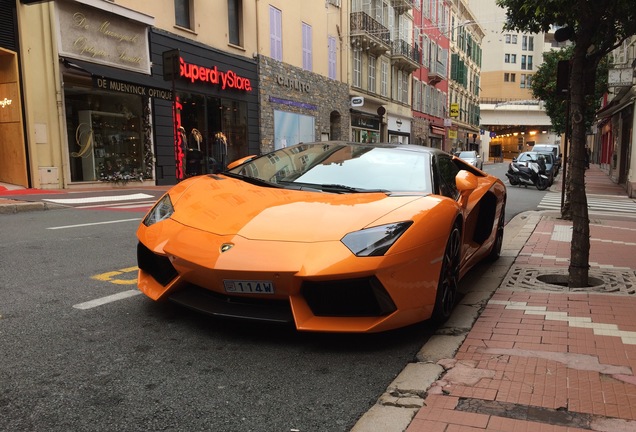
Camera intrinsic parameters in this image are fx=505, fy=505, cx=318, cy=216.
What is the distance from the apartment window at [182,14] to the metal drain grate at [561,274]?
14.9 m

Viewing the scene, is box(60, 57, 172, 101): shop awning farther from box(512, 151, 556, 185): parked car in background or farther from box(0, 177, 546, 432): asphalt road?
box(512, 151, 556, 185): parked car in background

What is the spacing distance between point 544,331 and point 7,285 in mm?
3699

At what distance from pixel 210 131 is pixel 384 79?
17369 millimetres

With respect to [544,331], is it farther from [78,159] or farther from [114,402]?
[78,159]

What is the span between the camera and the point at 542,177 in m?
18.8

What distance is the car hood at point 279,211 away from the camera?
2.81 m

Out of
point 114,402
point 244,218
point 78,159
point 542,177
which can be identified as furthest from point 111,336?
point 542,177

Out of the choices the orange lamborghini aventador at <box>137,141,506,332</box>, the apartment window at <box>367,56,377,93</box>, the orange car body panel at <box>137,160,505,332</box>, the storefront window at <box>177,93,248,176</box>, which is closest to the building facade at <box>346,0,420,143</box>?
the apartment window at <box>367,56,377,93</box>

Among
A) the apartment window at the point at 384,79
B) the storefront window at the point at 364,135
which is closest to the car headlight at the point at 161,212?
the storefront window at the point at 364,135

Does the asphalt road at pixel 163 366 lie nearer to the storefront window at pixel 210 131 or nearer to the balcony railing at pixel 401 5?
the storefront window at pixel 210 131

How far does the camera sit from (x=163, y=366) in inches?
Result: 96.5

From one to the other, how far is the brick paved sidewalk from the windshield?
1121mm

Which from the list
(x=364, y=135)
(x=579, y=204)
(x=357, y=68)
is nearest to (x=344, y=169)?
(x=579, y=204)

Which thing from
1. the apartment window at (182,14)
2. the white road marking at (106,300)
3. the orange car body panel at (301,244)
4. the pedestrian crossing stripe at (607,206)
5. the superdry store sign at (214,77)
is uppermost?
the apartment window at (182,14)
